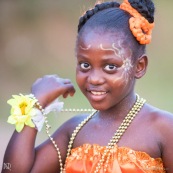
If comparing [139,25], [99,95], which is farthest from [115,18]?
[99,95]

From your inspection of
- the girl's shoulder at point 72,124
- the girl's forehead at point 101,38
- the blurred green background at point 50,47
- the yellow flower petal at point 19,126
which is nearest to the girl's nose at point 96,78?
the girl's forehead at point 101,38

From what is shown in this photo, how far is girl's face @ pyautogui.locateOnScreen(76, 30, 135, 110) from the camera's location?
4078 millimetres

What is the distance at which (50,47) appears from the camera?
11.9m

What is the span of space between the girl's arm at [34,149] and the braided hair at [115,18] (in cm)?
45

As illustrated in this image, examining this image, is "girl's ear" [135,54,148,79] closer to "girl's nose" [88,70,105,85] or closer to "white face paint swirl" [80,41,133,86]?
"white face paint swirl" [80,41,133,86]

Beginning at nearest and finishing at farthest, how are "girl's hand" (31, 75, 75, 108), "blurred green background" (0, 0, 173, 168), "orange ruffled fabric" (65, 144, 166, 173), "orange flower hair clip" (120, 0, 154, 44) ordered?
"orange ruffled fabric" (65, 144, 166, 173) < "orange flower hair clip" (120, 0, 154, 44) < "girl's hand" (31, 75, 75, 108) < "blurred green background" (0, 0, 173, 168)

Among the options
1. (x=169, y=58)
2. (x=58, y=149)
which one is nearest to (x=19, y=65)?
(x=169, y=58)

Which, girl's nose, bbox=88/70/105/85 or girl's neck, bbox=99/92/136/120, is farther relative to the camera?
girl's neck, bbox=99/92/136/120

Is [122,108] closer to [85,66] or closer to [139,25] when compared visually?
[85,66]

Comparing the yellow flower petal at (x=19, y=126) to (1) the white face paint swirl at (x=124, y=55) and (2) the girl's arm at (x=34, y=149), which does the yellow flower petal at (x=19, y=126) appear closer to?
(2) the girl's arm at (x=34, y=149)

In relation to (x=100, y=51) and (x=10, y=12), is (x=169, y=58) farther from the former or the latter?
(x=100, y=51)

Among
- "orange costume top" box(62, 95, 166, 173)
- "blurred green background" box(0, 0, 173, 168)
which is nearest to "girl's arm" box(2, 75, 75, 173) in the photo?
"orange costume top" box(62, 95, 166, 173)

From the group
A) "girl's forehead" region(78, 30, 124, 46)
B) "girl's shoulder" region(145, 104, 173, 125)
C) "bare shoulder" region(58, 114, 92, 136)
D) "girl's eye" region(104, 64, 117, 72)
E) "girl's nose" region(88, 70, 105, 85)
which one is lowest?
"bare shoulder" region(58, 114, 92, 136)

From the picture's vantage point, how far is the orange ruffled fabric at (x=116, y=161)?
13.3 feet
